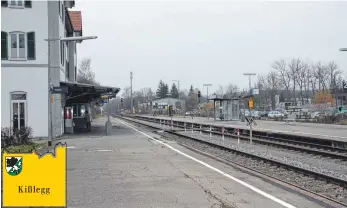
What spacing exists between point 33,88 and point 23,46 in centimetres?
279

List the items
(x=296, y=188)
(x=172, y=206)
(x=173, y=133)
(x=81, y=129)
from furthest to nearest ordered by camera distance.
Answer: (x=81, y=129), (x=173, y=133), (x=296, y=188), (x=172, y=206)

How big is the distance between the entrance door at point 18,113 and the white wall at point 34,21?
2.62 meters

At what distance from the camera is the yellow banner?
4250 millimetres

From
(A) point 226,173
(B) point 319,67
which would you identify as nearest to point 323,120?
(A) point 226,173

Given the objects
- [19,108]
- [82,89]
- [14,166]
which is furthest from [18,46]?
[14,166]

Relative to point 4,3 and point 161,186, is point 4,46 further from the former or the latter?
point 161,186

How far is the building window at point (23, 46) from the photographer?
27594mm

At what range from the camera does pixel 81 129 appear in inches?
1539

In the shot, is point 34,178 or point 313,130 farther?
point 313,130

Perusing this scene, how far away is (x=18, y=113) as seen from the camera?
27500 millimetres

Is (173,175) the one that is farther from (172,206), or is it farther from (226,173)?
(172,206)

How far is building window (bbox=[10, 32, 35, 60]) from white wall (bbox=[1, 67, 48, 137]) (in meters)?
0.78

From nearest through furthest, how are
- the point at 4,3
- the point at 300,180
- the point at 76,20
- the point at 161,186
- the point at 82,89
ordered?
the point at 161,186, the point at 300,180, the point at 4,3, the point at 82,89, the point at 76,20

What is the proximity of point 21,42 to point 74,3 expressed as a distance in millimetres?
14900
